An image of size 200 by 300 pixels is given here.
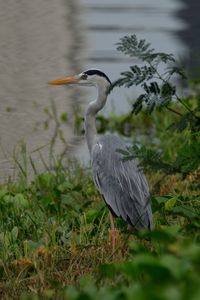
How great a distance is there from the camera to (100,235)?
19.3ft

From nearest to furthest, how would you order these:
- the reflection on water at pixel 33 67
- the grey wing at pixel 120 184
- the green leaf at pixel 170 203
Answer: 1. the green leaf at pixel 170 203
2. the grey wing at pixel 120 184
3. the reflection on water at pixel 33 67

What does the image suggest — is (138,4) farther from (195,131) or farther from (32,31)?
(195,131)

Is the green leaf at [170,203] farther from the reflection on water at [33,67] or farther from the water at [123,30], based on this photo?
the water at [123,30]

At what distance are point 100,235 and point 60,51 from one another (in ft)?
22.6

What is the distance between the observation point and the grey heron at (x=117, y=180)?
6.16m

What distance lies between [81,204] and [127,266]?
3.69 meters

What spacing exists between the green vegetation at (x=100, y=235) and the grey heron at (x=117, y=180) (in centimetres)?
9

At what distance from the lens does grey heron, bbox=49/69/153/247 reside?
6164 mm

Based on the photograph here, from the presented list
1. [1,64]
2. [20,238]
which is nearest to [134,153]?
[20,238]

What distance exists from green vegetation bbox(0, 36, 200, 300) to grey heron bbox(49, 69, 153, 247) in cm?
9

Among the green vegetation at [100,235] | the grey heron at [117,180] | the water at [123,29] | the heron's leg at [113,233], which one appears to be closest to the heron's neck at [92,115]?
the grey heron at [117,180]

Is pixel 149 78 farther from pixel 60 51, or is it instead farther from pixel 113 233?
pixel 60 51

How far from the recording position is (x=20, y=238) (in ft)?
19.8

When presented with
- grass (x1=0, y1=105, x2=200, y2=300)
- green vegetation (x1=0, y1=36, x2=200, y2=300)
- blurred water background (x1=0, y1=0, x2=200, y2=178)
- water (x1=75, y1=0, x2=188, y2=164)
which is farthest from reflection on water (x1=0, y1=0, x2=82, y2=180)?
green vegetation (x1=0, y1=36, x2=200, y2=300)
